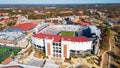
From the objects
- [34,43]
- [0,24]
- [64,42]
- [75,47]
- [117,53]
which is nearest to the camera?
[64,42]

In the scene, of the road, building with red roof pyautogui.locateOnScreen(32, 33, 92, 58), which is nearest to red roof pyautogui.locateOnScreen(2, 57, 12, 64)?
building with red roof pyautogui.locateOnScreen(32, 33, 92, 58)

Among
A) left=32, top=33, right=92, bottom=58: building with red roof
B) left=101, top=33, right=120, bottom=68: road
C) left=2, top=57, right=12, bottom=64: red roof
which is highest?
left=32, top=33, right=92, bottom=58: building with red roof

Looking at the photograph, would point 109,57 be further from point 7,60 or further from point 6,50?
point 6,50

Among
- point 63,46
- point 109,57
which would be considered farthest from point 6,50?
point 109,57

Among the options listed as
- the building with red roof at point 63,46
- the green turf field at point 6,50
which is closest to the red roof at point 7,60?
the green turf field at point 6,50

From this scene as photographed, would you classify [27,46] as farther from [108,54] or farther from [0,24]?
[0,24]

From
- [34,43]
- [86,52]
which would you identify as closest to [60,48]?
[86,52]

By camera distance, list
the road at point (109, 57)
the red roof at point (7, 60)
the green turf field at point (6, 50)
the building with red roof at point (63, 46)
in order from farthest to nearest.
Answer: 1. the green turf field at point (6, 50)
2. the building with red roof at point (63, 46)
3. the road at point (109, 57)
4. the red roof at point (7, 60)

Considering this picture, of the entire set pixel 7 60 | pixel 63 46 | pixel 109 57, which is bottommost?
pixel 109 57

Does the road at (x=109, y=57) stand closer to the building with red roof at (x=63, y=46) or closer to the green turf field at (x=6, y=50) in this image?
the building with red roof at (x=63, y=46)

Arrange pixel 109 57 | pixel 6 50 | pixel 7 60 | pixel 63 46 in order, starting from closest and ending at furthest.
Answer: pixel 7 60
pixel 63 46
pixel 109 57
pixel 6 50

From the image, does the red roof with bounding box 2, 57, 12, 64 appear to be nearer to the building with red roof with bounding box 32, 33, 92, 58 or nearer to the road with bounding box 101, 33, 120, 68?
the building with red roof with bounding box 32, 33, 92, 58
